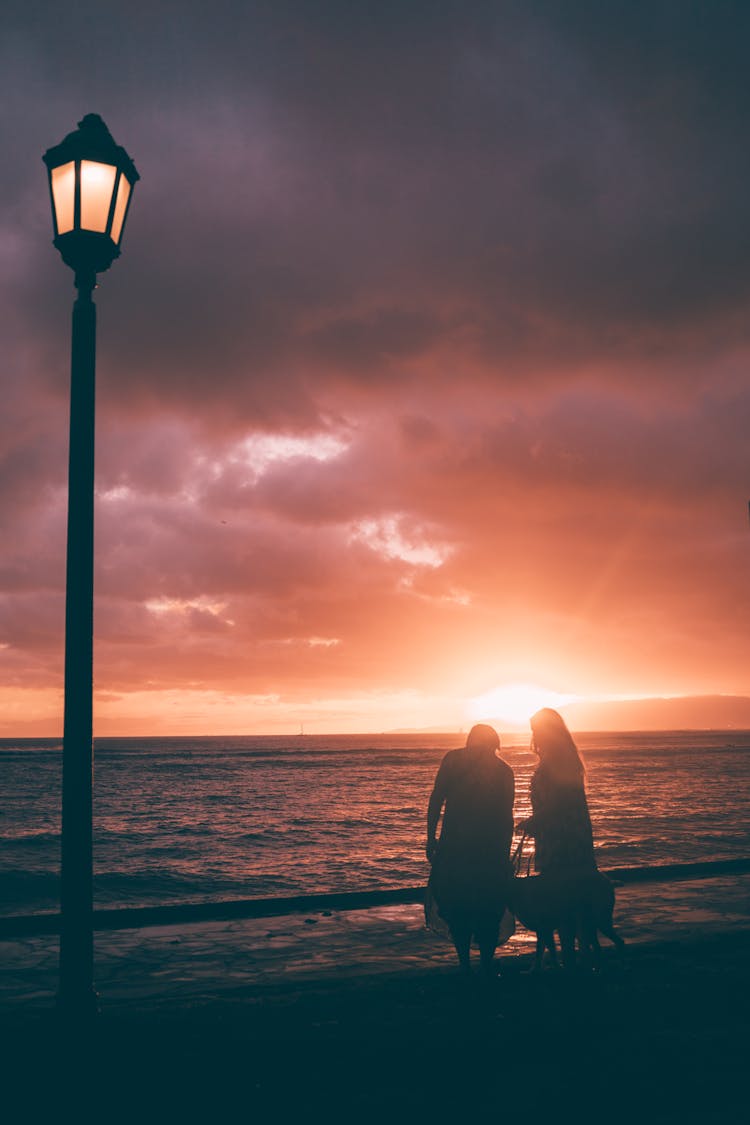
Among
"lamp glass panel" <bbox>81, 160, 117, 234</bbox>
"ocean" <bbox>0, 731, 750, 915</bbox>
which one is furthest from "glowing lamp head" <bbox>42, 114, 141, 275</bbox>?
"ocean" <bbox>0, 731, 750, 915</bbox>

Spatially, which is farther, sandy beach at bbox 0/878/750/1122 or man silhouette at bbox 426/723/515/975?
man silhouette at bbox 426/723/515/975

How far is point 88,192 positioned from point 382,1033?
18.2ft

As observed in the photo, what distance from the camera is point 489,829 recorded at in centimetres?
634

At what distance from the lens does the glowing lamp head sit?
516 cm

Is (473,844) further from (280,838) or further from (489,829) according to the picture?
(280,838)

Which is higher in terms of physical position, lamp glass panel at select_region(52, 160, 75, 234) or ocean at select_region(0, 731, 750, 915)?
lamp glass panel at select_region(52, 160, 75, 234)

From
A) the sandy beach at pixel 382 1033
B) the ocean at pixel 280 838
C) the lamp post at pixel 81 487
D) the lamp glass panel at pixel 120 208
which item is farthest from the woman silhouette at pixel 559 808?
the ocean at pixel 280 838

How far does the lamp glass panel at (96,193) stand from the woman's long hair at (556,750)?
4.75 metres

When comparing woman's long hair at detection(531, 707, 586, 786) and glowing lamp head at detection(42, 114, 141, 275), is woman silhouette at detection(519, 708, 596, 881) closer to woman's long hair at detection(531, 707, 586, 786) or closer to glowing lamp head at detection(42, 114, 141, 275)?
woman's long hair at detection(531, 707, 586, 786)

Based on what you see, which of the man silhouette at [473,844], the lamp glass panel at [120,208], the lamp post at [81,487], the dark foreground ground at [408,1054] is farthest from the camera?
the man silhouette at [473,844]

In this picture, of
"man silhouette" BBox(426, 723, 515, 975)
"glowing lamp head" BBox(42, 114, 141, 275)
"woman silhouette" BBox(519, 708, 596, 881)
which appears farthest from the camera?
"woman silhouette" BBox(519, 708, 596, 881)

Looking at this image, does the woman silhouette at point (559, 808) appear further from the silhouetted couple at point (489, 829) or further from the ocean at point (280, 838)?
the ocean at point (280, 838)

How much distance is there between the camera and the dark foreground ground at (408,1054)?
4047mm

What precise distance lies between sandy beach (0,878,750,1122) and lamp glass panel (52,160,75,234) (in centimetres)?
476
